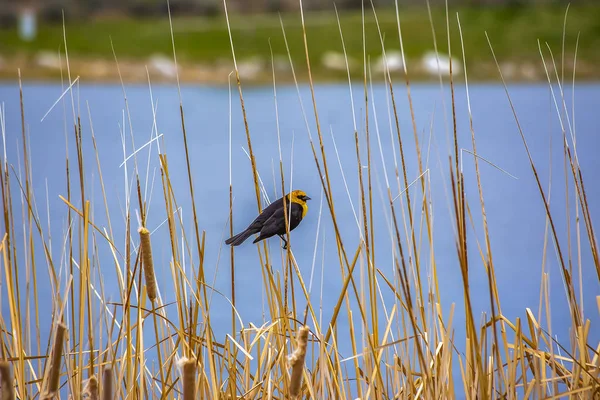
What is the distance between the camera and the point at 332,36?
28.1 m

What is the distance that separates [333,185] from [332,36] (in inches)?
836

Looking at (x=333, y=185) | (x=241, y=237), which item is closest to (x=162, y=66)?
(x=333, y=185)

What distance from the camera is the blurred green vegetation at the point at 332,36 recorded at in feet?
80.4

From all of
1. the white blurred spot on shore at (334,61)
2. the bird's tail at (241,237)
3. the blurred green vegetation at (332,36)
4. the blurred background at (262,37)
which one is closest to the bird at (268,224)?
the bird's tail at (241,237)

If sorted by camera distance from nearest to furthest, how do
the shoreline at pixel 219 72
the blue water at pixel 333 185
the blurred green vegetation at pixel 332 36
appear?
the blue water at pixel 333 185 → the shoreline at pixel 219 72 → the blurred green vegetation at pixel 332 36

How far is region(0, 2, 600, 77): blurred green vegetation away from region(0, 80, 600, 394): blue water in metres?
7.05

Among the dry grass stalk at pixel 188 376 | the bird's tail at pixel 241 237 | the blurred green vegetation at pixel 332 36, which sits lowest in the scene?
the dry grass stalk at pixel 188 376

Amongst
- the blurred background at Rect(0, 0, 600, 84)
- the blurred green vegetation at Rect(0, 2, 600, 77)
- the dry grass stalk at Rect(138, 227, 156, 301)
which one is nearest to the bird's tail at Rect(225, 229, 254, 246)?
the dry grass stalk at Rect(138, 227, 156, 301)

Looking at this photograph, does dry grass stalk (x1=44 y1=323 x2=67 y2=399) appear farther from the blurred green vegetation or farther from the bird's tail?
the blurred green vegetation

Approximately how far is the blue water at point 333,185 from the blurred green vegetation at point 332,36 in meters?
7.05

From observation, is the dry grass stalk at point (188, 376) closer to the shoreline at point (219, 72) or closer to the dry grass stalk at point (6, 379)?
the dry grass stalk at point (6, 379)

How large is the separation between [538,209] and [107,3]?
1155 inches

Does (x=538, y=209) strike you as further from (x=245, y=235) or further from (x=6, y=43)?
(x=6, y=43)

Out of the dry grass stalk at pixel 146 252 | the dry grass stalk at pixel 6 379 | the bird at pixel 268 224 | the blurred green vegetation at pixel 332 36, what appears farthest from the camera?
the blurred green vegetation at pixel 332 36
